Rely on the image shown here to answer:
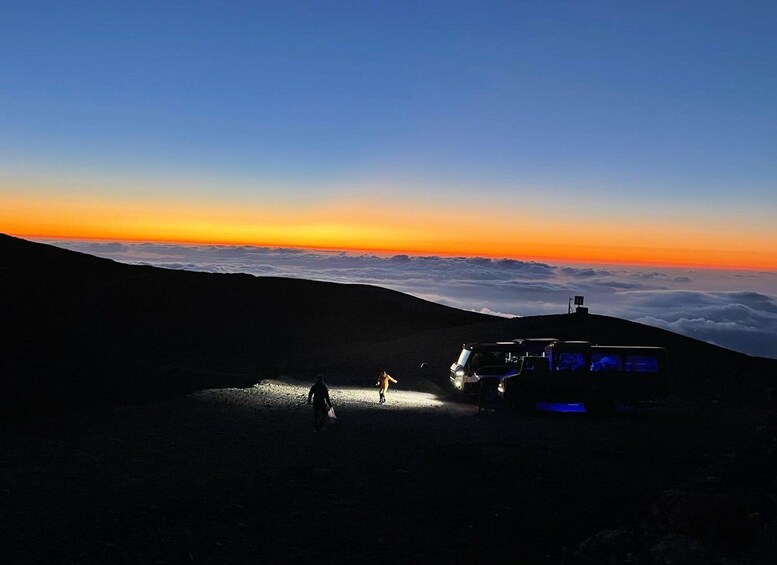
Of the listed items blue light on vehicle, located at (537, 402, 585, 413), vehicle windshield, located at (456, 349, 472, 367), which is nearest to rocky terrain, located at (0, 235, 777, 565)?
blue light on vehicle, located at (537, 402, 585, 413)

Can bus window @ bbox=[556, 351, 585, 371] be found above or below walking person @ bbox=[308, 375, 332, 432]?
above

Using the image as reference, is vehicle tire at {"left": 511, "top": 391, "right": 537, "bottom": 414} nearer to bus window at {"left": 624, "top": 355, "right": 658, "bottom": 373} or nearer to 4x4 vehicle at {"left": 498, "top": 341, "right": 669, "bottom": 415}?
4x4 vehicle at {"left": 498, "top": 341, "right": 669, "bottom": 415}

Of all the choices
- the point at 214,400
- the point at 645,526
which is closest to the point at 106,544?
the point at 645,526

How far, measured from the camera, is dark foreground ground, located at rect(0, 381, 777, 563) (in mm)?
10367

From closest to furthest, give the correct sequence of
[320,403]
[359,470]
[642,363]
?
1. [359,470]
2. [320,403]
3. [642,363]

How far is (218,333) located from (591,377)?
35303 millimetres

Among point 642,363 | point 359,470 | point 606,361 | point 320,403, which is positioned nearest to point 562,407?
point 606,361

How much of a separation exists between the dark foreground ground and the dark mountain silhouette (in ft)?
28.6

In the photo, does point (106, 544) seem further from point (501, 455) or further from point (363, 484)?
point (501, 455)

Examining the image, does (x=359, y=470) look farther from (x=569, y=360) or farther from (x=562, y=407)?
(x=569, y=360)

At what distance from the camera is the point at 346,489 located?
45.5 ft

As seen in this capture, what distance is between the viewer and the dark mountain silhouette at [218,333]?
33.7m

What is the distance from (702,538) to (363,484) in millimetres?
6189

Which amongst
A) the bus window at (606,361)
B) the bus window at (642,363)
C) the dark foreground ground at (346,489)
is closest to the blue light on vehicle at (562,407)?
the bus window at (606,361)
